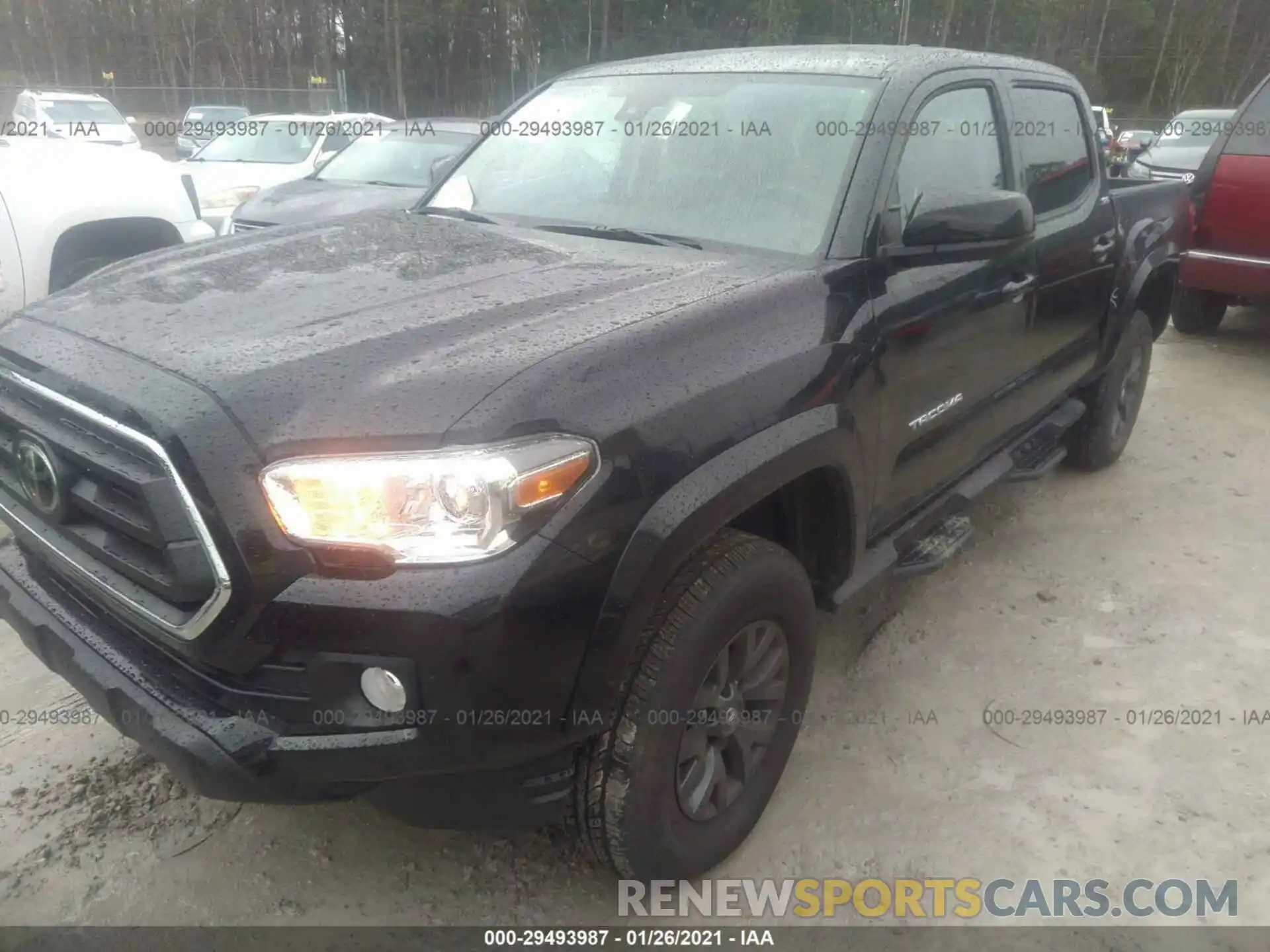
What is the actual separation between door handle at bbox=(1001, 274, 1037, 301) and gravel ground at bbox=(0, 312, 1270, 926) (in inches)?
47.4

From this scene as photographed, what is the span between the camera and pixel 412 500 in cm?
167

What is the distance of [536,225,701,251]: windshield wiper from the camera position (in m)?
2.65

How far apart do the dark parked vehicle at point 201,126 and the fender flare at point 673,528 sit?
41.7 feet

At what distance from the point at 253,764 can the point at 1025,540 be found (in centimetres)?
347

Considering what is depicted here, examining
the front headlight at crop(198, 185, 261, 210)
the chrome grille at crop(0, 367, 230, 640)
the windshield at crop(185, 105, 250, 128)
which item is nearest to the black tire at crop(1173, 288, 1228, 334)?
the chrome grille at crop(0, 367, 230, 640)

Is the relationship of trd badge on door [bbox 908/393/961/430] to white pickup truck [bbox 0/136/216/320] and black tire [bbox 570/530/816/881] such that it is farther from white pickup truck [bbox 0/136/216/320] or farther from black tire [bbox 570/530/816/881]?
white pickup truck [bbox 0/136/216/320]

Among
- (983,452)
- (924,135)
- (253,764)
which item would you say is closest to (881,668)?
(983,452)

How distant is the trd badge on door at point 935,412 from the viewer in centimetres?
277

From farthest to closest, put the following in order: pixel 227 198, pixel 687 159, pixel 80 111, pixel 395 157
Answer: pixel 80 111 → pixel 227 198 → pixel 395 157 → pixel 687 159

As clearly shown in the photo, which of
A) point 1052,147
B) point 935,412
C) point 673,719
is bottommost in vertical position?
point 673,719

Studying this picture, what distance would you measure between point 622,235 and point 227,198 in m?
7.23

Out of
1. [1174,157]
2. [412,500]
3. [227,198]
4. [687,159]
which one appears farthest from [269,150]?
[1174,157]

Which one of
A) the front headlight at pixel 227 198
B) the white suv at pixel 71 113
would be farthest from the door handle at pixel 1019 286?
the white suv at pixel 71 113

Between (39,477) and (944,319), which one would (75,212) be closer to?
(39,477)
